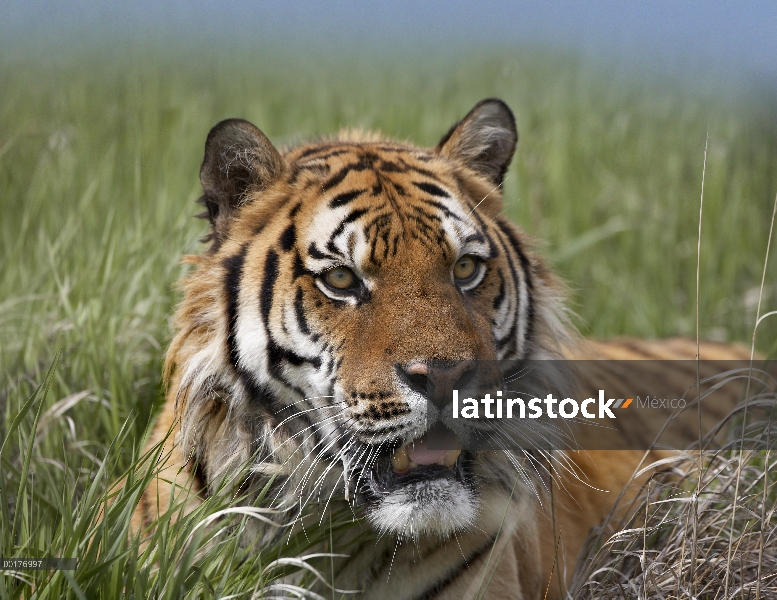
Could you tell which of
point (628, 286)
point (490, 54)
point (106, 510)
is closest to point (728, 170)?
point (628, 286)

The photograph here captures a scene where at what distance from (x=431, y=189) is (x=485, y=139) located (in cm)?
40

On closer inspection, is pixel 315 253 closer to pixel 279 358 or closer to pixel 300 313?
pixel 300 313

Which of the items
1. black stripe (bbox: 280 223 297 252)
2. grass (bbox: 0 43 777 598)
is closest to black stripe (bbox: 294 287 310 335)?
black stripe (bbox: 280 223 297 252)

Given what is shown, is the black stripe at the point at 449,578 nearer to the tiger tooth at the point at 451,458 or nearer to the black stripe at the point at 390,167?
the tiger tooth at the point at 451,458

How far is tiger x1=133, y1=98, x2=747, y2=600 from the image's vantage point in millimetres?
2326

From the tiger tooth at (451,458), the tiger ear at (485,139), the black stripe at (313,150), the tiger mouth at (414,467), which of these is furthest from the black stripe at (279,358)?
the tiger ear at (485,139)

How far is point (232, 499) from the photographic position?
8.22ft

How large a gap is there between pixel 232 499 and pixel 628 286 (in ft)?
12.3

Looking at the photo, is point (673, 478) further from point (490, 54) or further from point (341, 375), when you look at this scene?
point (490, 54)

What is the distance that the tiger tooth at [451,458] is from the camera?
2.38 m

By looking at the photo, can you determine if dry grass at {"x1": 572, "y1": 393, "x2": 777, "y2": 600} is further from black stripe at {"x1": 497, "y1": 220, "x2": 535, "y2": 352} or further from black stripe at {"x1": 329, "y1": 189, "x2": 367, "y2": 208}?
black stripe at {"x1": 329, "y1": 189, "x2": 367, "y2": 208}

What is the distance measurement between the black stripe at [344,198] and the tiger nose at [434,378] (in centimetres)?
61

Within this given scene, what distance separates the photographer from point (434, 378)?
7.32 ft

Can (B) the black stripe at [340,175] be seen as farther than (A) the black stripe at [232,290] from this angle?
Yes
